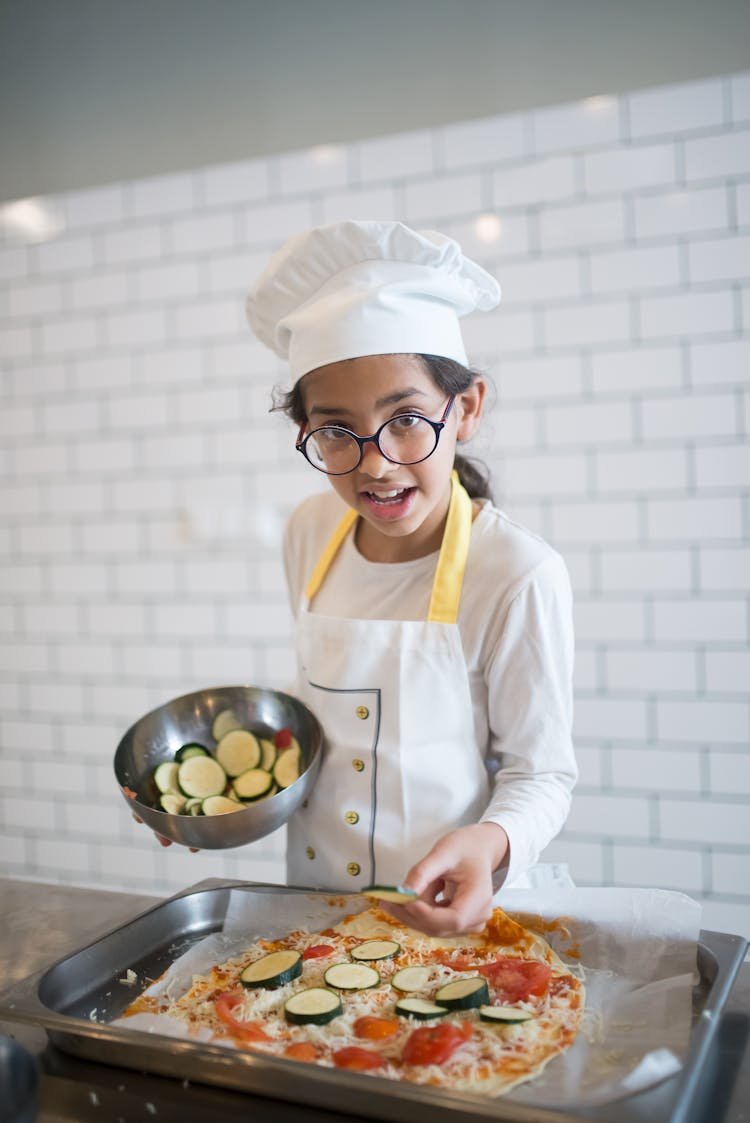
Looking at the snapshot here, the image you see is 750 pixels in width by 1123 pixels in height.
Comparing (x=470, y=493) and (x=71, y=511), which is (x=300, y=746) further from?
(x=71, y=511)

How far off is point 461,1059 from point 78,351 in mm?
2790

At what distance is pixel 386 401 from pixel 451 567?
0.91 ft

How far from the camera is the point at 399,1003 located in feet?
3.48

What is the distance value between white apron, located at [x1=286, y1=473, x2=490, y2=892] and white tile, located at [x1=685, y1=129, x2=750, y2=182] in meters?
1.47

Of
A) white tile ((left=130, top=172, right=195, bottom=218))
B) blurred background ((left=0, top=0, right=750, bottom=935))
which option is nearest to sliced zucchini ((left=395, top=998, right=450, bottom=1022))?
blurred background ((left=0, top=0, right=750, bottom=935))

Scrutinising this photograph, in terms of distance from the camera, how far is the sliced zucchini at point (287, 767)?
147 centimetres

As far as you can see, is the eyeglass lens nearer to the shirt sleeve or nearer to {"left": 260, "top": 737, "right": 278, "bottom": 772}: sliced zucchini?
the shirt sleeve

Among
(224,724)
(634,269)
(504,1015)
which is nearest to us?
(504,1015)

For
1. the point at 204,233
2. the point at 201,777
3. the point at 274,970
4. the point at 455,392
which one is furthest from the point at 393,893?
the point at 204,233

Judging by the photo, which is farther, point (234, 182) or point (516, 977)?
point (234, 182)

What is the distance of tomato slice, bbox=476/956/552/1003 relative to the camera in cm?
107

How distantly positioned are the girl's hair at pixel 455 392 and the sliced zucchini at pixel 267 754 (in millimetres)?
525

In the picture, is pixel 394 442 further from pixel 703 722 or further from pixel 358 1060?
pixel 703 722

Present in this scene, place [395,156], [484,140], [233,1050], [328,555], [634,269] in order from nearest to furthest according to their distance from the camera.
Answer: [233,1050] → [328,555] → [634,269] → [484,140] → [395,156]
